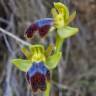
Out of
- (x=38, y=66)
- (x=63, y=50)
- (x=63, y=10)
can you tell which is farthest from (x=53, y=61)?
(x=63, y=50)

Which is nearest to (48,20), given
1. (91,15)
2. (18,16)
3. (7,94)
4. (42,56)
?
(42,56)

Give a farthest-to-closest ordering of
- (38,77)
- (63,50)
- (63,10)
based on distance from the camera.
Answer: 1. (63,50)
2. (63,10)
3. (38,77)

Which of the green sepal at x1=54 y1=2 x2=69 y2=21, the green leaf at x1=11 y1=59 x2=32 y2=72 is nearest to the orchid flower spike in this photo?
the green leaf at x1=11 y1=59 x2=32 y2=72

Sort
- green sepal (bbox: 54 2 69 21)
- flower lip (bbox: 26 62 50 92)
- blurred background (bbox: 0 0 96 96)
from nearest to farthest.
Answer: flower lip (bbox: 26 62 50 92)
green sepal (bbox: 54 2 69 21)
blurred background (bbox: 0 0 96 96)

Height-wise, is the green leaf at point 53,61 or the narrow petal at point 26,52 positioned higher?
the narrow petal at point 26,52

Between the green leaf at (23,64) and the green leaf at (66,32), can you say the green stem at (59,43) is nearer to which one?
the green leaf at (66,32)

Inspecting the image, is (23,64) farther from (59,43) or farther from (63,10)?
(63,10)

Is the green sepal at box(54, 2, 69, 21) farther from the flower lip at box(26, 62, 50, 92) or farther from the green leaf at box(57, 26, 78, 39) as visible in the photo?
the flower lip at box(26, 62, 50, 92)

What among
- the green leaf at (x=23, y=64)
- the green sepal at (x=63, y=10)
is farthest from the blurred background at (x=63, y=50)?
the green leaf at (x=23, y=64)

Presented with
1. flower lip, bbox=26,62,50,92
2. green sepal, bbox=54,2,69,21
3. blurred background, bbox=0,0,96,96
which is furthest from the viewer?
blurred background, bbox=0,0,96,96
